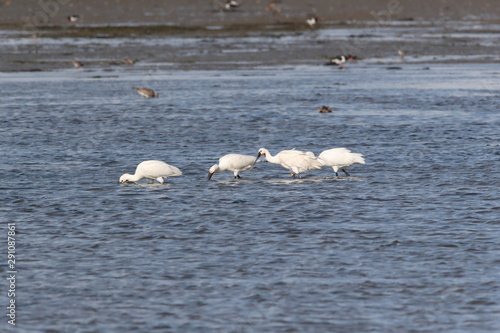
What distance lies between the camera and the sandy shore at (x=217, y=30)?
3988 centimetres

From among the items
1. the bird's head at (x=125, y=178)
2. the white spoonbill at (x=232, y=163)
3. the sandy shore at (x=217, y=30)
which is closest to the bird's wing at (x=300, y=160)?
the white spoonbill at (x=232, y=163)

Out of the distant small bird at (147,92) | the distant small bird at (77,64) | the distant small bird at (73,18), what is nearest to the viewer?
the distant small bird at (147,92)

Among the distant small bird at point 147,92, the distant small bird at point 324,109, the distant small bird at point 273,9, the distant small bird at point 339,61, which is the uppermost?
the distant small bird at point 273,9

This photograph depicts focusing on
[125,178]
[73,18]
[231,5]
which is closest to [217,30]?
[73,18]

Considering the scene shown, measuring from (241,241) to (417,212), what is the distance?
9.49ft

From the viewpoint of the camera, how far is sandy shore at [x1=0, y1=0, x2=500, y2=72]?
131 ft

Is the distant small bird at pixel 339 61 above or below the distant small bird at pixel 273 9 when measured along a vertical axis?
below

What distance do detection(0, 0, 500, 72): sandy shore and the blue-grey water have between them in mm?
13856

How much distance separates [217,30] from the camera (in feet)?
164

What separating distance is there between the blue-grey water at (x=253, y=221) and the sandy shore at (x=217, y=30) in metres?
13.9

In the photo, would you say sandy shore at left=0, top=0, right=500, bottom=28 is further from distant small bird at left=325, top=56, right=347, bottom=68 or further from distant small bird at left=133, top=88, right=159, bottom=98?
distant small bird at left=133, top=88, right=159, bottom=98

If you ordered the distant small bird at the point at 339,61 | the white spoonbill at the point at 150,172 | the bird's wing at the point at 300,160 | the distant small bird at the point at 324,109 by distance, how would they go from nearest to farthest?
the white spoonbill at the point at 150,172 < the bird's wing at the point at 300,160 < the distant small bird at the point at 324,109 < the distant small bird at the point at 339,61

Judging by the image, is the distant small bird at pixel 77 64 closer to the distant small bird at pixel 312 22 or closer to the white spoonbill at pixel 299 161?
the distant small bird at pixel 312 22

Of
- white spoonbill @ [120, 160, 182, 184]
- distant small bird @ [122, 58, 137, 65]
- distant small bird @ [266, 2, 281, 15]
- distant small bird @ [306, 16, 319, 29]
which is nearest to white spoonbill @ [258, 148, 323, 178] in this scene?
white spoonbill @ [120, 160, 182, 184]
